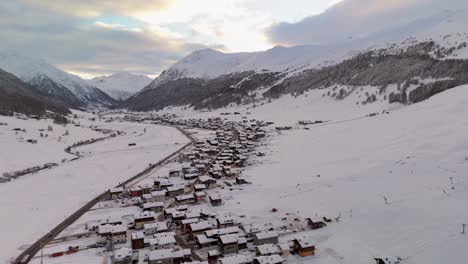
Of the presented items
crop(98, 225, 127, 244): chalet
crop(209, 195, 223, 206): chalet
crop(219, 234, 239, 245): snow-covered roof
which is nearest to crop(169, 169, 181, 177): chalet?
crop(209, 195, 223, 206): chalet

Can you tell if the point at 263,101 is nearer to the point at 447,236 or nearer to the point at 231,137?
the point at 231,137

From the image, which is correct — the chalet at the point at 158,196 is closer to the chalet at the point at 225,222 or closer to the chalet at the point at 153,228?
the chalet at the point at 153,228

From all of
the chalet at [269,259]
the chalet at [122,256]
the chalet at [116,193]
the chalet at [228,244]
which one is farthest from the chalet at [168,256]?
the chalet at [116,193]

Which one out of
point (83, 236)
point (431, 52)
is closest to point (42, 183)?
point (83, 236)

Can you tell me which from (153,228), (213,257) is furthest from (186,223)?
(213,257)

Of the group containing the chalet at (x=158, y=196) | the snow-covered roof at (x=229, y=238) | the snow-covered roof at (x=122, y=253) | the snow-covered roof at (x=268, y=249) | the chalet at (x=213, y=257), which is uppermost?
the chalet at (x=158, y=196)

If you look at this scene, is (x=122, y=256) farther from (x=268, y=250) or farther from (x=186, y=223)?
(x=268, y=250)

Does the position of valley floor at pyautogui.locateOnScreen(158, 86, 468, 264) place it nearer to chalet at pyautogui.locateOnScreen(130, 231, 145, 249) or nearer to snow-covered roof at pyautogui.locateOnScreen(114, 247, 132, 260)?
chalet at pyautogui.locateOnScreen(130, 231, 145, 249)
